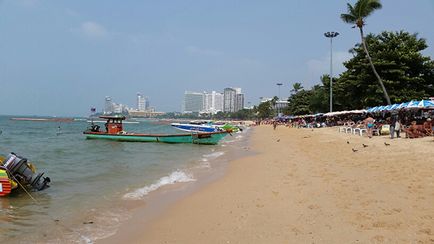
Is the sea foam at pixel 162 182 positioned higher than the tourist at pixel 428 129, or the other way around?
the tourist at pixel 428 129

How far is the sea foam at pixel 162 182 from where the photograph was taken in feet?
31.1

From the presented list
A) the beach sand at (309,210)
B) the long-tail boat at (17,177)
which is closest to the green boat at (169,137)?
the beach sand at (309,210)

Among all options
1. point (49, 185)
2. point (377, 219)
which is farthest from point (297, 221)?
point (49, 185)

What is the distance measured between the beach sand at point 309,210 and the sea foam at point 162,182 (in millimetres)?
1383

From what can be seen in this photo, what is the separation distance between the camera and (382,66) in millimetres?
35000

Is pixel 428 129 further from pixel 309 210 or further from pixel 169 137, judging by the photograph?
pixel 169 137

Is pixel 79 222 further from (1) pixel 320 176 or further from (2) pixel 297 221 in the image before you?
(1) pixel 320 176

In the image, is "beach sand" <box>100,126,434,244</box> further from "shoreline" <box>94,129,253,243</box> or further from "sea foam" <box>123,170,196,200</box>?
"sea foam" <box>123,170,196,200</box>

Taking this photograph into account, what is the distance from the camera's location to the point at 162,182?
11508 mm

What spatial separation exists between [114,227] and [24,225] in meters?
1.69

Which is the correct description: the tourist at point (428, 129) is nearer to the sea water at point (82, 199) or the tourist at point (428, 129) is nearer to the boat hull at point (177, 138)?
the sea water at point (82, 199)

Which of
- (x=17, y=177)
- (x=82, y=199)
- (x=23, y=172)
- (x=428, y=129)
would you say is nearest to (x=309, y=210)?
(x=82, y=199)

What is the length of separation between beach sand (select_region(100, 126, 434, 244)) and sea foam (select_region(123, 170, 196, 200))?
54.4 inches

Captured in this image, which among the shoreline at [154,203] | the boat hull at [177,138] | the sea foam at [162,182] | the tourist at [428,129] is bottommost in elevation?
the sea foam at [162,182]
